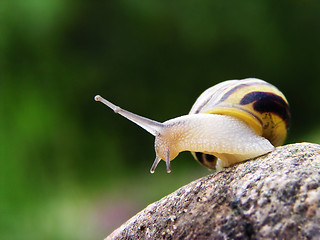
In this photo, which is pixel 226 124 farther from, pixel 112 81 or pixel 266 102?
pixel 112 81

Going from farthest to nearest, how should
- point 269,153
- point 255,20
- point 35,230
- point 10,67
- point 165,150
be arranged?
1. point 10,67
2. point 255,20
3. point 35,230
4. point 165,150
5. point 269,153

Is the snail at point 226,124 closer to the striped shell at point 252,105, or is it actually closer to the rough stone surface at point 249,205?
the striped shell at point 252,105

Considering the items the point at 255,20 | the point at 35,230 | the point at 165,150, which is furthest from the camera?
the point at 255,20

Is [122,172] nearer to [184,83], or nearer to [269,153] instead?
[184,83]

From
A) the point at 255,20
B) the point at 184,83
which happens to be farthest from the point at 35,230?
the point at 255,20

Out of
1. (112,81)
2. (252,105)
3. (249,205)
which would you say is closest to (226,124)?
(252,105)

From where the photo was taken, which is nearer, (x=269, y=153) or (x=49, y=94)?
(x=269, y=153)
